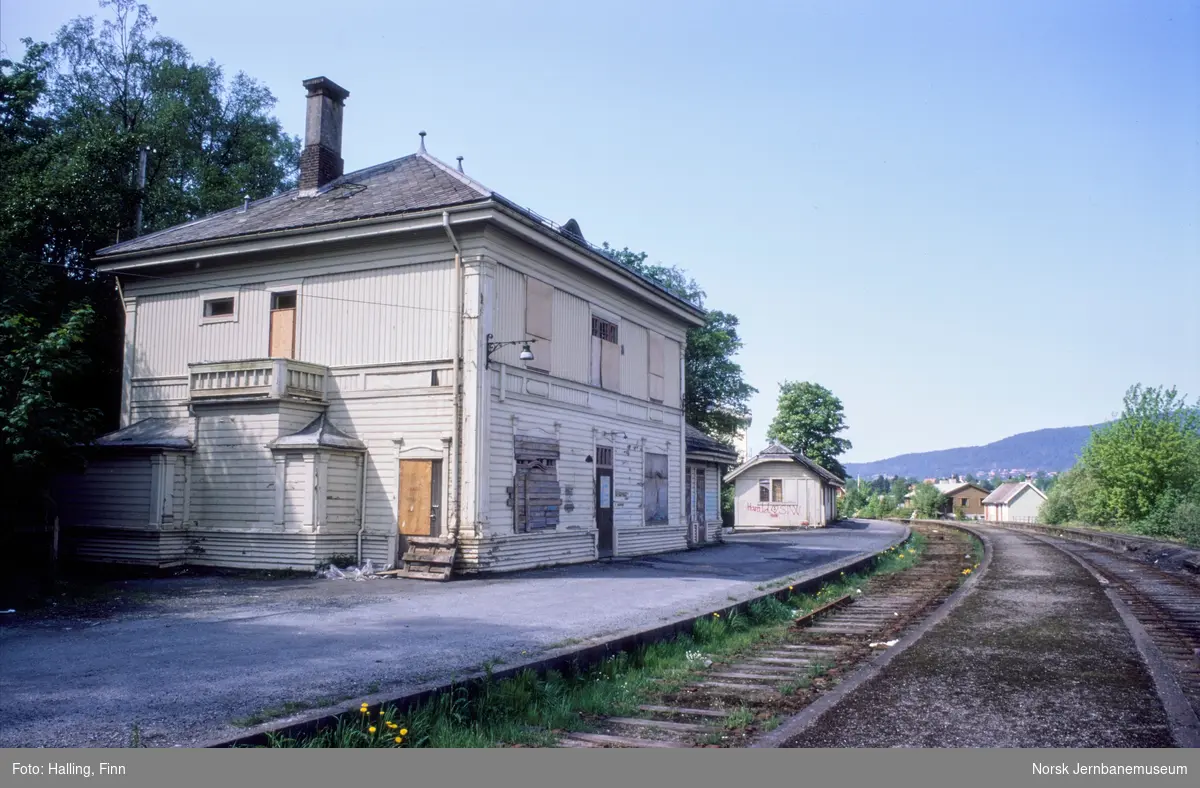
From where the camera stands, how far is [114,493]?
17.0 metres

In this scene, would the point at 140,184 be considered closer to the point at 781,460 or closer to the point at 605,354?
the point at 605,354

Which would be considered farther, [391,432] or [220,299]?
[220,299]

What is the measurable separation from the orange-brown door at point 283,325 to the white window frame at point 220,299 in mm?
868

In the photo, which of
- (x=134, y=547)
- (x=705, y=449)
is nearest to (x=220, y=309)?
(x=134, y=547)

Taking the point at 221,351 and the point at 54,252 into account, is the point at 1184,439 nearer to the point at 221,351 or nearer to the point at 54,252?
the point at 221,351

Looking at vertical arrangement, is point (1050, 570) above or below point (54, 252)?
below

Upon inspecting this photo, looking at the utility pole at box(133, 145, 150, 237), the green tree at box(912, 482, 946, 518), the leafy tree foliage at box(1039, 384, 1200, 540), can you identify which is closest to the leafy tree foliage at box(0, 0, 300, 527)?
the utility pole at box(133, 145, 150, 237)

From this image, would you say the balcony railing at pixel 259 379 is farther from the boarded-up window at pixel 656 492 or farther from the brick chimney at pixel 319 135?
the boarded-up window at pixel 656 492

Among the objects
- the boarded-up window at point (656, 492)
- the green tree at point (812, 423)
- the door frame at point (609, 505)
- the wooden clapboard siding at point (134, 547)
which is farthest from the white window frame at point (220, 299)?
the green tree at point (812, 423)

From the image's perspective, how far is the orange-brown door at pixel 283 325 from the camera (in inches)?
Answer: 708

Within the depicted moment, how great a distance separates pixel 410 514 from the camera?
16.4 meters

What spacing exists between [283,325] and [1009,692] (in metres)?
15.3
